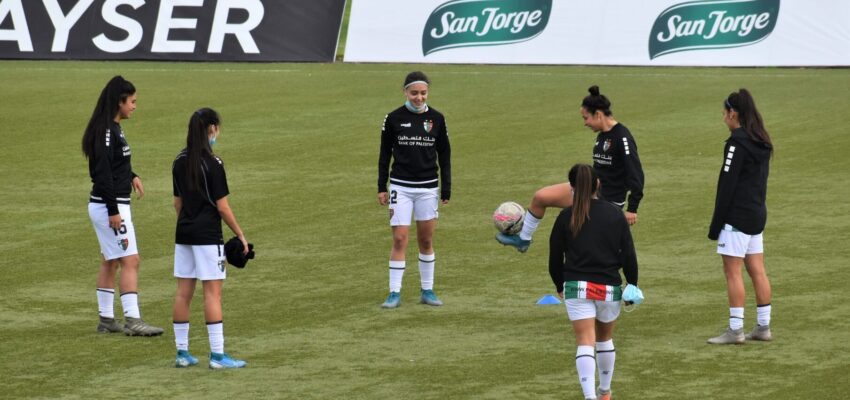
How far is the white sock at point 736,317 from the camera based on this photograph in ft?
39.2

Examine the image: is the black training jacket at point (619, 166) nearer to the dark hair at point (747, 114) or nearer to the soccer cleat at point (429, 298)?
the dark hair at point (747, 114)

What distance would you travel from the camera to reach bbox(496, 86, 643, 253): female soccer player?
12477 millimetres

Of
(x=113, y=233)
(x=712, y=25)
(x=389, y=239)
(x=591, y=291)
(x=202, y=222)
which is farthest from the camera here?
(x=712, y=25)

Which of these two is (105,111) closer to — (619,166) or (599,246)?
(619,166)

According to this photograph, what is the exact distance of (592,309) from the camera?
1001cm

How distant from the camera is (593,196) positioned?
32.8 feet

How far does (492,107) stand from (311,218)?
29.6 ft

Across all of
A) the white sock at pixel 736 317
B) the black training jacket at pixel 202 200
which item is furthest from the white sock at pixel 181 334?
the white sock at pixel 736 317

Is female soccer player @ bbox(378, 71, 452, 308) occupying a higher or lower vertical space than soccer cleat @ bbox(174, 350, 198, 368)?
higher

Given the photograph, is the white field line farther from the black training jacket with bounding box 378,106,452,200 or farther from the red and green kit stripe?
the red and green kit stripe

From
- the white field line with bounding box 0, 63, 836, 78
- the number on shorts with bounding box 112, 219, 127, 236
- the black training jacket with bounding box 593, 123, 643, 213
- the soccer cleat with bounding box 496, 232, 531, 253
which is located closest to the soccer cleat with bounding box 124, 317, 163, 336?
the number on shorts with bounding box 112, 219, 127, 236

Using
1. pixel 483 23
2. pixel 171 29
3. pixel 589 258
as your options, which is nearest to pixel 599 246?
pixel 589 258

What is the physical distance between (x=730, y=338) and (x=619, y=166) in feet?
6.09

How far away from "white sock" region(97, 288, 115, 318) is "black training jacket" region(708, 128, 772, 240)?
548 centimetres
